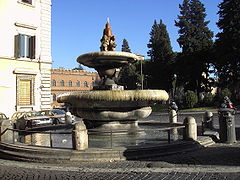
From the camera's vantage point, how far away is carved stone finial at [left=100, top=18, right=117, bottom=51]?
41.2 ft

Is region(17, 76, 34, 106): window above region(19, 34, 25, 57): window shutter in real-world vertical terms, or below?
below

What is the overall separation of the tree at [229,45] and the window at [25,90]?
2938 centimetres

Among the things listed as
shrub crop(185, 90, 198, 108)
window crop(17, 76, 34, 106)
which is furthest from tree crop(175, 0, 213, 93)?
window crop(17, 76, 34, 106)

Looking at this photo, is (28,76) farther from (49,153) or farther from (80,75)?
(80,75)

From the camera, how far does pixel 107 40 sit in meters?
12.7

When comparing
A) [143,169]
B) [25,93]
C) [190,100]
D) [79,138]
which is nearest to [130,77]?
[190,100]

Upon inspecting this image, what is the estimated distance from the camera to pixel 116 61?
11469 mm

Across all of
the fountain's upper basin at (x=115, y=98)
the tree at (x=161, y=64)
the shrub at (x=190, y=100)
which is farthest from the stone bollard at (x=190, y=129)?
the tree at (x=161, y=64)

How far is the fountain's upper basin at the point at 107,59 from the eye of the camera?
35.7 ft

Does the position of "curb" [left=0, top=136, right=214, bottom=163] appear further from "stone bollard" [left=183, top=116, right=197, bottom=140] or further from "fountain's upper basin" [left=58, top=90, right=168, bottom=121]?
"fountain's upper basin" [left=58, top=90, right=168, bottom=121]

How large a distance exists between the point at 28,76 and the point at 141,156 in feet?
76.5

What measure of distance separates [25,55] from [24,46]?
95 centimetres

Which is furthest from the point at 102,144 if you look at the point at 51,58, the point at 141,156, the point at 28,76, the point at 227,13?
the point at 227,13

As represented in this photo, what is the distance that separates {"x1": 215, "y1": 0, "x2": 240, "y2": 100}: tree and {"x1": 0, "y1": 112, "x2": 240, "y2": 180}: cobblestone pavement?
37224 mm
